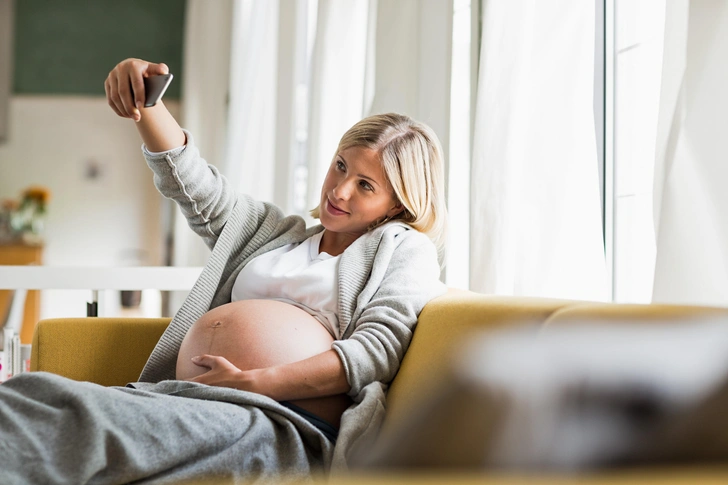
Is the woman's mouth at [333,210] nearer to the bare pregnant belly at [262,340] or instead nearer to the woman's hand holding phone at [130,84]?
the bare pregnant belly at [262,340]

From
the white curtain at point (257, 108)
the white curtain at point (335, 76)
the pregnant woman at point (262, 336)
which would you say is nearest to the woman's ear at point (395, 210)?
the pregnant woman at point (262, 336)

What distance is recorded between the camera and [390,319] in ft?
3.64

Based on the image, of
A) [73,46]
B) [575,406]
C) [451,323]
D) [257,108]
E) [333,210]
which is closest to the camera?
[575,406]

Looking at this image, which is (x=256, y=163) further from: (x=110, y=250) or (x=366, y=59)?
(x=110, y=250)

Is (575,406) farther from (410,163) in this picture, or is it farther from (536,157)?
(536,157)

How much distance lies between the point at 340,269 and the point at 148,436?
49 centimetres

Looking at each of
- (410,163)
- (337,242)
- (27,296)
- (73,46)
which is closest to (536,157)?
(410,163)

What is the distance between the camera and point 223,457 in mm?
878

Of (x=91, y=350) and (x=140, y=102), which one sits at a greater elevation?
(x=140, y=102)

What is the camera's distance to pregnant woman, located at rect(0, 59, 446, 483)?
0.80 metres

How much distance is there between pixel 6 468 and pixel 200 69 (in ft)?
13.4

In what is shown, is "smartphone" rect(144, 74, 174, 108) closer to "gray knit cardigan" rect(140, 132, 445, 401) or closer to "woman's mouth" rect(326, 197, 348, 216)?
"gray knit cardigan" rect(140, 132, 445, 401)

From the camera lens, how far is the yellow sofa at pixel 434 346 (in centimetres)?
24

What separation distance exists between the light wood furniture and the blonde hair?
3.96 m
